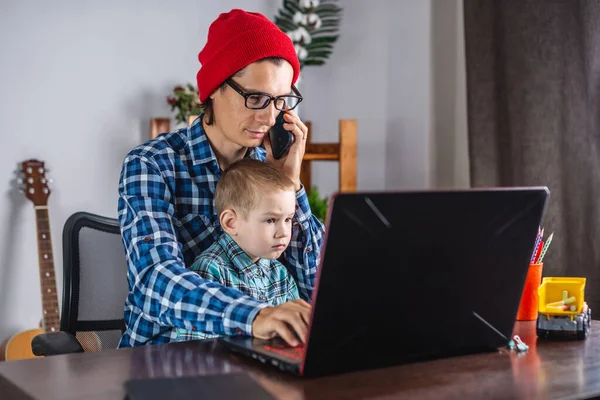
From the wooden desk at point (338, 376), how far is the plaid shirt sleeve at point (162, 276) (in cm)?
6

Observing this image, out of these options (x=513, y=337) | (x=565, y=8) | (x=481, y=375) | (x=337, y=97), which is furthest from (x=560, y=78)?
(x=481, y=375)

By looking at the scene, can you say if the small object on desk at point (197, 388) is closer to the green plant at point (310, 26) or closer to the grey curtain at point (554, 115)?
the grey curtain at point (554, 115)

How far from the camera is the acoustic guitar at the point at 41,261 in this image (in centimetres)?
292

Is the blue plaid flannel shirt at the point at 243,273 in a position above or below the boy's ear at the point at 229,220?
below

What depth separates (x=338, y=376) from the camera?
94cm

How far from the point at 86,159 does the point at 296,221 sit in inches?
69.6

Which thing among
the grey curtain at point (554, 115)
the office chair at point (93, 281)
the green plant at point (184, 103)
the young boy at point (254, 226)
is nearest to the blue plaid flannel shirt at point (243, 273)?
the young boy at point (254, 226)

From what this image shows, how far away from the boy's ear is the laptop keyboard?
45 centimetres

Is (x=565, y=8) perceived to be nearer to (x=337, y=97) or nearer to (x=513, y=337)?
(x=337, y=97)

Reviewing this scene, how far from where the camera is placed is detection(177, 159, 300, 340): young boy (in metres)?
1.42

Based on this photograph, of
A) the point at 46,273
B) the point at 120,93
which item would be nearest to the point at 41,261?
the point at 46,273

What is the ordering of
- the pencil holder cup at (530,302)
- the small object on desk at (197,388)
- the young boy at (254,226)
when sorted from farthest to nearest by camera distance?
the young boy at (254,226) → the pencil holder cup at (530,302) → the small object on desk at (197,388)

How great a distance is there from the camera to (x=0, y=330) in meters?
2.99

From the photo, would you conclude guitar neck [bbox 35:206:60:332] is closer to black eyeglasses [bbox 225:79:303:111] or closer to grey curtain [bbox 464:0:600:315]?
grey curtain [bbox 464:0:600:315]
